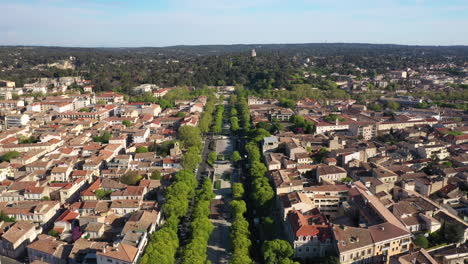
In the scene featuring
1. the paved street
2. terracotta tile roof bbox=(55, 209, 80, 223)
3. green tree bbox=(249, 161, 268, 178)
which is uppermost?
green tree bbox=(249, 161, 268, 178)

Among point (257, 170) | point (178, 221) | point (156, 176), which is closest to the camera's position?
point (178, 221)

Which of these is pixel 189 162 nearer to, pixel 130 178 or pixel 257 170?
pixel 130 178

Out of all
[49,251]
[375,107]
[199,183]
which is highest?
[375,107]

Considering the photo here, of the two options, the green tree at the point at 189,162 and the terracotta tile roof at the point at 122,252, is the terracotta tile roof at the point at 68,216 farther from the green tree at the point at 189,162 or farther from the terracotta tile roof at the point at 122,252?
the green tree at the point at 189,162

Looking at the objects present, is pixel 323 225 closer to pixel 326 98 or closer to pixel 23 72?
pixel 326 98

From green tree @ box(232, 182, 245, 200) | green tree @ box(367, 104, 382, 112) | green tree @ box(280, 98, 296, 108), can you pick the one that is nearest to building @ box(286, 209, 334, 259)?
green tree @ box(232, 182, 245, 200)

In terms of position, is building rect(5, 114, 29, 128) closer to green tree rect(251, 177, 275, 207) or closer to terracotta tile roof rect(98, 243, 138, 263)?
terracotta tile roof rect(98, 243, 138, 263)

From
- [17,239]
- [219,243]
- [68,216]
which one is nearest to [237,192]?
[219,243]

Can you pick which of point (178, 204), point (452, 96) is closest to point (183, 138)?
point (178, 204)

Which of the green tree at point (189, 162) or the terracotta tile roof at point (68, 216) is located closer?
the terracotta tile roof at point (68, 216)

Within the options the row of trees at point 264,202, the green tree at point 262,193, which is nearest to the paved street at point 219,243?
the row of trees at point 264,202

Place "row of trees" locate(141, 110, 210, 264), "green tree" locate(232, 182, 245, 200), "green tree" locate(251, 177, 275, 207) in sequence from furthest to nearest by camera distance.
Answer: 1. "green tree" locate(232, 182, 245, 200)
2. "green tree" locate(251, 177, 275, 207)
3. "row of trees" locate(141, 110, 210, 264)

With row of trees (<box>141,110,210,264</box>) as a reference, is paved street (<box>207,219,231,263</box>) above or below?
below
